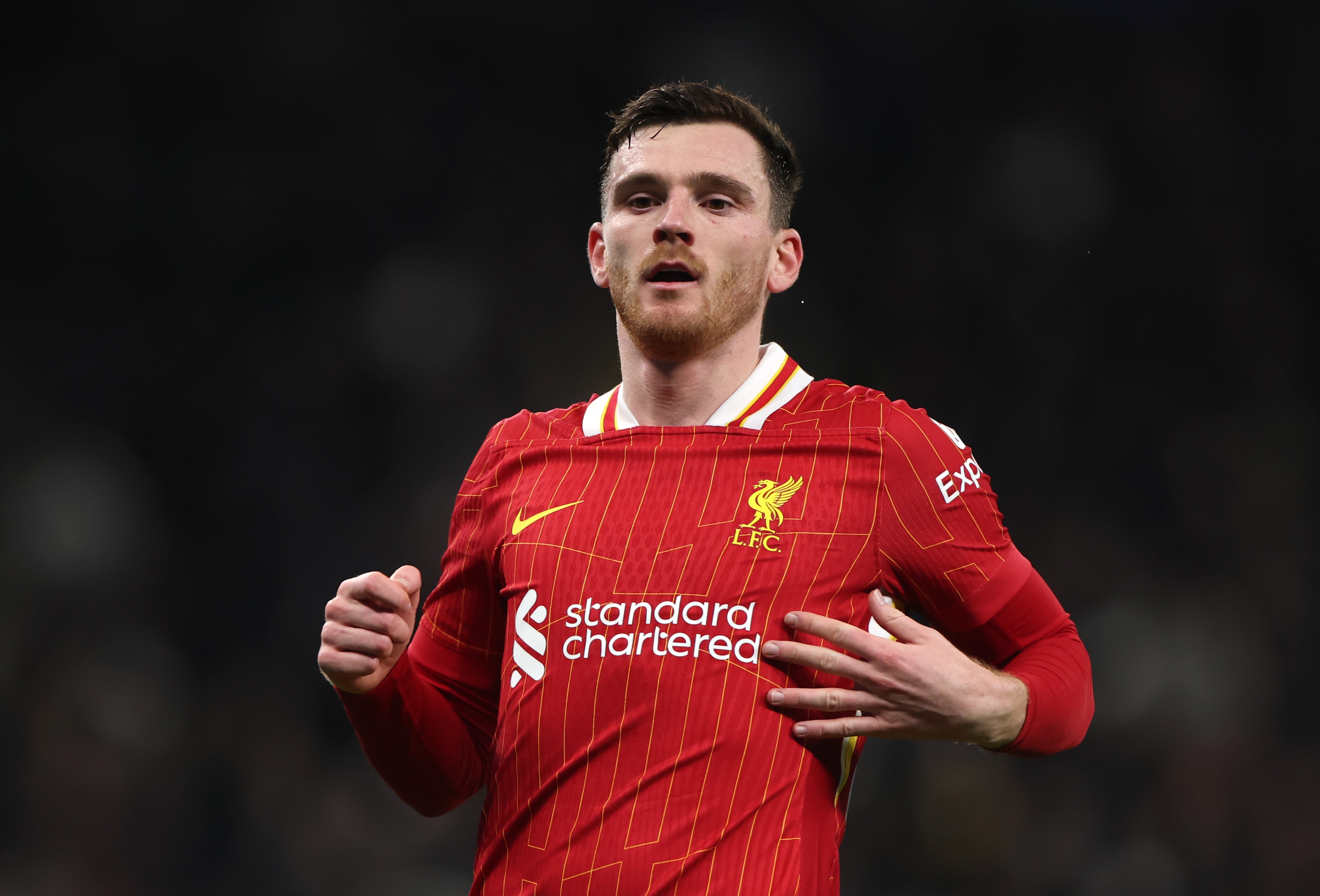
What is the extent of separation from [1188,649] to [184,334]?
3.91 m

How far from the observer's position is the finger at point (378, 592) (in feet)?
4.68

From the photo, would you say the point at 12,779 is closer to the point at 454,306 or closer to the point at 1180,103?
the point at 454,306

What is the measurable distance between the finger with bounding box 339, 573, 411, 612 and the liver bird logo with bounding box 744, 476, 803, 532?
0.47 meters

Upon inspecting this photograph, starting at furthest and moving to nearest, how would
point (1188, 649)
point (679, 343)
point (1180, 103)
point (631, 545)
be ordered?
point (1180, 103) < point (1188, 649) < point (679, 343) < point (631, 545)

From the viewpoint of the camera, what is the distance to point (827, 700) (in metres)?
1.45

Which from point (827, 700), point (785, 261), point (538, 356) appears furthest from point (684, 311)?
point (538, 356)

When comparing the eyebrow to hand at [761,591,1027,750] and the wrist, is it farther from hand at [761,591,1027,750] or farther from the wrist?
the wrist

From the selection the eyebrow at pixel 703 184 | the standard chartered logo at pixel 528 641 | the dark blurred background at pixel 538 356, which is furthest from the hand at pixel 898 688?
the dark blurred background at pixel 538 356

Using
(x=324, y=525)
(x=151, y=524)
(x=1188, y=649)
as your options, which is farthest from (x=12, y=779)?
(x=1188, y=649)

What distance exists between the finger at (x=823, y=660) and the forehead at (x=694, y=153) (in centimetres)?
74

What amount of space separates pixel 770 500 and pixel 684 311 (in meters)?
0.33

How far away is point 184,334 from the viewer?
14.1ft

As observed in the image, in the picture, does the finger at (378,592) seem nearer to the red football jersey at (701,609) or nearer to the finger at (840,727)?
the red football jersey at (701,609)

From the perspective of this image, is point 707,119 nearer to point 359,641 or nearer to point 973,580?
point 973,580
